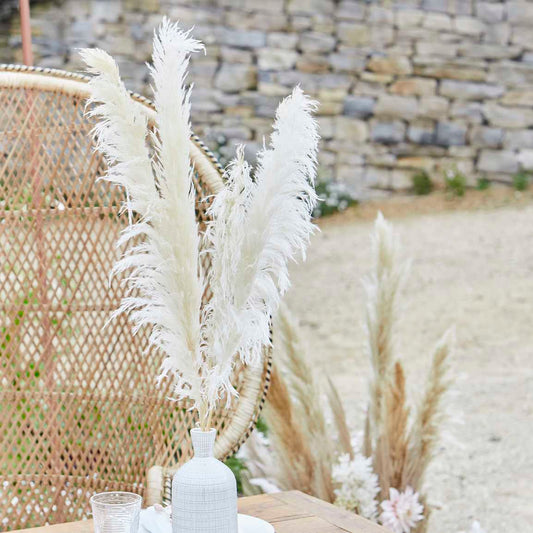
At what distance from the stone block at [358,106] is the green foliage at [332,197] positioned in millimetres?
625

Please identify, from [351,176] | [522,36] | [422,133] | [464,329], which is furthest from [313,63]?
[464,329]

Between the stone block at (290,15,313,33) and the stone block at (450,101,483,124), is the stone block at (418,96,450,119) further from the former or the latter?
the stone block at (290,15,313,33)

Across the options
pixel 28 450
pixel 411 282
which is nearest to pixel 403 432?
pixel 28 450

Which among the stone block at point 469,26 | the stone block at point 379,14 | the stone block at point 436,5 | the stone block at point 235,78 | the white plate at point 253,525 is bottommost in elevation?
the white plate at point 253,525

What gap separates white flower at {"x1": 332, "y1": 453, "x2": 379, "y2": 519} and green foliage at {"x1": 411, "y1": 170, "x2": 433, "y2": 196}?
5647 mm

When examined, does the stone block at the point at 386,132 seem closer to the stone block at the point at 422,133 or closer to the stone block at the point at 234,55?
the stone block at the point at 422,133

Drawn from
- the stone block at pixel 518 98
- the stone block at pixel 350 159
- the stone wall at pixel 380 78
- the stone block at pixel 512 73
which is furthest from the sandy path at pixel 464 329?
the stone block at pixel 512 73

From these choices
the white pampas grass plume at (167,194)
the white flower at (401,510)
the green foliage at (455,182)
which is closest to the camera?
the white pampas grass plume at (167,194)

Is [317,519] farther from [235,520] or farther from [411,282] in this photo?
[411,282]

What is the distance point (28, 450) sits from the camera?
5.37 feet

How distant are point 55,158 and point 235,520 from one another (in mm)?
909

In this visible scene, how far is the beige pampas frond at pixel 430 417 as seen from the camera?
1.77 meters

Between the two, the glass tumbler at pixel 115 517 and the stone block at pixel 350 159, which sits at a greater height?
the glass tumbler at pixel 115 517

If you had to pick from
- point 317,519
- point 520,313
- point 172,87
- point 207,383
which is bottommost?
point 520,313
